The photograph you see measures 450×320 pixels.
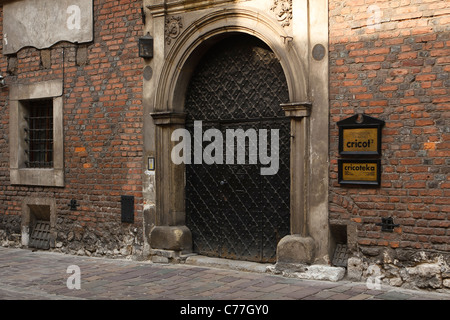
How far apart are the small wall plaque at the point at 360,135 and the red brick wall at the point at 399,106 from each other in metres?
0.07

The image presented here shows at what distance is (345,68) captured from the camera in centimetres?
655

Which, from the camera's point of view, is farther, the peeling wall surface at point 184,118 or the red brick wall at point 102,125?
the red brick wall at point 102,125

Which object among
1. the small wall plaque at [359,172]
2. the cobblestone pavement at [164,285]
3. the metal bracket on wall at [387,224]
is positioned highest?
the small wall plaque at [359,172]

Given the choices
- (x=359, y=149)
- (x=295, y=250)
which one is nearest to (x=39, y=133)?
(x=295, y=250)

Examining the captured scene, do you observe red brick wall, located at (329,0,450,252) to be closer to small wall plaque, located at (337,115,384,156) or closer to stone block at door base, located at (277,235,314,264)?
small wall plaque, located at (337,115,384,156)

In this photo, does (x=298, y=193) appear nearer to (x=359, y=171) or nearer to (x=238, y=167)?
(x=359, y=171)

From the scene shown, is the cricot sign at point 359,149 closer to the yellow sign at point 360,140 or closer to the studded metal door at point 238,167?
the yellow sign at point 360,140

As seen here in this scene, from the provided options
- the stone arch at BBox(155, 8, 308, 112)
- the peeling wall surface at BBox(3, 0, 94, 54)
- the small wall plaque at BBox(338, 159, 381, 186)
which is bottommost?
the small wall plaque at BBox(338, 159, 381, 186)

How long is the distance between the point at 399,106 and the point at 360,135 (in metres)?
0.53

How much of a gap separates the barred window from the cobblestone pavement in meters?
2.17

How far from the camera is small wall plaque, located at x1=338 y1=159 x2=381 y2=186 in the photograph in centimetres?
635

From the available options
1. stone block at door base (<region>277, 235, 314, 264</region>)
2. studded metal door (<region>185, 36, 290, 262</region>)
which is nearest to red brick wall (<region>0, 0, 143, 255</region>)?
studded metal door (<region>185, 36, 290, 262</region>)

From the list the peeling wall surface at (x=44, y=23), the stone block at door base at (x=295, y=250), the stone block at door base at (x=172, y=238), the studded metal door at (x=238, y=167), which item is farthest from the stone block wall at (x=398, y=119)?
the peeling wall surface at (x=44, y=23)

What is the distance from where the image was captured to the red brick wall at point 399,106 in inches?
235
